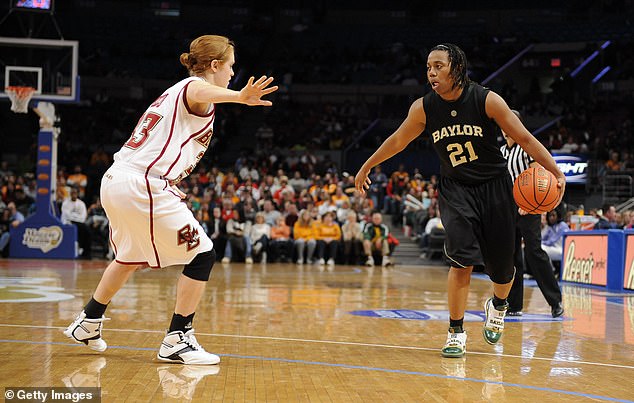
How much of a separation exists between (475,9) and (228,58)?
99.5 ft

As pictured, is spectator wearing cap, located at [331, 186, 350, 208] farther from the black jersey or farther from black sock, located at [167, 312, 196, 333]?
black sock, located at [167, 312, 196, 333]

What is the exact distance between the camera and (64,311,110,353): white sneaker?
4.56m

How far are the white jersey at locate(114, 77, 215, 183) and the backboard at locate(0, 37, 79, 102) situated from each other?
12523 mm

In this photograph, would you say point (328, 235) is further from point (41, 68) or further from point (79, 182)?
point (79, 182)

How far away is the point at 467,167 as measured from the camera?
502 cm

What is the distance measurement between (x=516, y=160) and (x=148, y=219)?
12.3 ft

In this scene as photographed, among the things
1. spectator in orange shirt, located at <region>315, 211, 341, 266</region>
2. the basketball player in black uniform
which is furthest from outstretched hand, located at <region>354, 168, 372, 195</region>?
spectator in orange shirt, located at <region>315, 211, 341, 266</region>

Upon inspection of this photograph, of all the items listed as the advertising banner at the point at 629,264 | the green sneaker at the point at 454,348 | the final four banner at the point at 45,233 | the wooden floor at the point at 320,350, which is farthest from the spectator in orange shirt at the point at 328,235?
the green sneaker at the point at 454,348

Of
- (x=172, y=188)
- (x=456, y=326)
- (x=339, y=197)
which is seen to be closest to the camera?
(x=172, y=188)

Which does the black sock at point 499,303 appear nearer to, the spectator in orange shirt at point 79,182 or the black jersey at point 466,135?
the black jersey at point 466,135

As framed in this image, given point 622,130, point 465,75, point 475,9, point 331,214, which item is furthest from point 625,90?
point 465,75

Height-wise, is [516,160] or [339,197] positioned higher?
[516,160]

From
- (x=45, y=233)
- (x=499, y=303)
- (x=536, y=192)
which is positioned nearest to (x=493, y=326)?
(x=499, y=303)

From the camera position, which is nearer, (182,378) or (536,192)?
(182,378)
